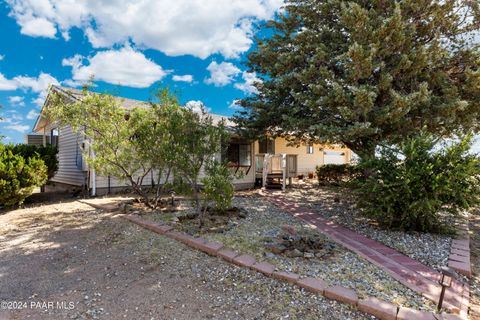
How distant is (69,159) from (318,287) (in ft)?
41.2

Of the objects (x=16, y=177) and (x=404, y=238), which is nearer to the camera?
(x=404, y=238)

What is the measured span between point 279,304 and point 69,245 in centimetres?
Answer: 383

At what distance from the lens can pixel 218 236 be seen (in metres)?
4.73

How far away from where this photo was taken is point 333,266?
11.8ft

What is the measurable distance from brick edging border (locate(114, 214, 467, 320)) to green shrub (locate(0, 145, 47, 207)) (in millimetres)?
5732

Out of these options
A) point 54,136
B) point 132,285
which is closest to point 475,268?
point 132,285

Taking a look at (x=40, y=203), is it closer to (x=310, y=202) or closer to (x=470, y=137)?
(x=310, y=202)

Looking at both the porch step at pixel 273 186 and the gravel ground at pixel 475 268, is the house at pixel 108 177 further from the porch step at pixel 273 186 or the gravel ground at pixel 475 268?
the gravel ground at pixel 475 268

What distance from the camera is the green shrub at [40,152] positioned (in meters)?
8.77

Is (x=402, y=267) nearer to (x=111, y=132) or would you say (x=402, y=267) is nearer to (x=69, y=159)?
(x=111, y=132)

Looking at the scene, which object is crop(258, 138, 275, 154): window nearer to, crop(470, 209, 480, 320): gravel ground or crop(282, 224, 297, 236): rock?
crop(282, 224, 297, 236): rock

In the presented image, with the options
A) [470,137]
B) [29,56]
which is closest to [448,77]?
[470,137]

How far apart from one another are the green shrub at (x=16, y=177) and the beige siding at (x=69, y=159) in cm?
281

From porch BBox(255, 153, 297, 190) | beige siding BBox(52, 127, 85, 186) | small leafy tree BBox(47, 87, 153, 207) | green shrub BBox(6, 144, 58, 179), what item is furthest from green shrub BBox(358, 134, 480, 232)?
beige siding BBox(52, 127, 85, 186)
